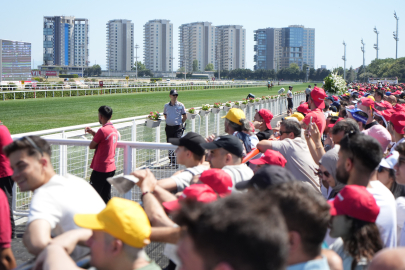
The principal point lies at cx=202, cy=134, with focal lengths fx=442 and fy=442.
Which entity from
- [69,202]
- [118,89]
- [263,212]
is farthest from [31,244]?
[118,89]

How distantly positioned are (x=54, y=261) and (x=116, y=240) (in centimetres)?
32

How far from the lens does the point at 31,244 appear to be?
233 cm

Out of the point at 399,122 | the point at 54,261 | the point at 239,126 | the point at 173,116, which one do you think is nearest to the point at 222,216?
the point at 54,261

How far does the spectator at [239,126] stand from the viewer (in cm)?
532

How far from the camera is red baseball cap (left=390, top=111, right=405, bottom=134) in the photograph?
525 cm

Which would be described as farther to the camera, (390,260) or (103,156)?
(103,156)

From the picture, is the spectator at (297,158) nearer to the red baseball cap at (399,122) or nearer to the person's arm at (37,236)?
the red baseball cap at (399,122)

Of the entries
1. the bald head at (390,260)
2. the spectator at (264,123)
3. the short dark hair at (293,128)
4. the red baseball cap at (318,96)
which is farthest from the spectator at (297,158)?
the red baseball cap at (318,96)

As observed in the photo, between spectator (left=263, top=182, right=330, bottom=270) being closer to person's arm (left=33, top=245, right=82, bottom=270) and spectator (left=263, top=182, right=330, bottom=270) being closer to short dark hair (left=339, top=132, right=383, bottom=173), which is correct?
person's arm (left=33, top=245, right=82, bottom=270)

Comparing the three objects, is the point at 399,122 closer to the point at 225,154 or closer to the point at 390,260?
the point at 225,154

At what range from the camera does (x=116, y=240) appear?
1.92 meters

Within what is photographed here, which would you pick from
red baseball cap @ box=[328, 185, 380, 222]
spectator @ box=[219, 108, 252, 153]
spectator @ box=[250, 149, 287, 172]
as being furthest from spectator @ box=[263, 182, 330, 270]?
spectator @ box=[219, 108, 252, 153]

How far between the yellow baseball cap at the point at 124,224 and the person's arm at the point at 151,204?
498mm

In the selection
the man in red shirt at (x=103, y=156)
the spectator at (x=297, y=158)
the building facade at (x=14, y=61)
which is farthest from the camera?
the building facade at (x=14, y=61)
